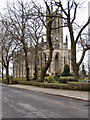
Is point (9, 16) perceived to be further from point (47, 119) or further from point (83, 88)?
point (47, 119)

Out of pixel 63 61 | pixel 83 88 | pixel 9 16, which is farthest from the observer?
pixel 63 61

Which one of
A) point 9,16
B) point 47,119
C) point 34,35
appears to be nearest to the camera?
point 47,119

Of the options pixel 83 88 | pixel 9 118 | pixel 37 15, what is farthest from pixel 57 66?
pixel 9 118

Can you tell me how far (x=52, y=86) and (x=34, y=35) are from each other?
58.7 ft

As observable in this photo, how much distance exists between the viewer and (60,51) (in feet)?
288

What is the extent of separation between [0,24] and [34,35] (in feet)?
25.7

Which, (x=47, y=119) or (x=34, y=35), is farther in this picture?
(x=34, y=35)

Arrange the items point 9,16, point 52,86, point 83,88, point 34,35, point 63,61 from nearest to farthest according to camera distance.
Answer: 1. point 83,88
2. point 52,86
3. point 9,16
4. point 34,35
5. point 63,61

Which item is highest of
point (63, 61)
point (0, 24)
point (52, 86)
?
point (0, 24)

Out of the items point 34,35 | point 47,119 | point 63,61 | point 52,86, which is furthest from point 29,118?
point 63,61

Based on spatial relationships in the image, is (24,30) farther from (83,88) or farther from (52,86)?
(83,88)

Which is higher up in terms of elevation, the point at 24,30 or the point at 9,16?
the point at 9,16

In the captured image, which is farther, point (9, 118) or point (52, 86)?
point (52, 86)

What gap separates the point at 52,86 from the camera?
2367 cm
